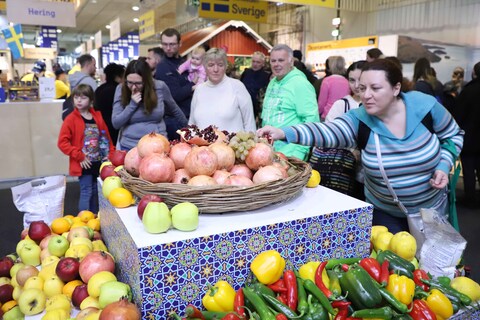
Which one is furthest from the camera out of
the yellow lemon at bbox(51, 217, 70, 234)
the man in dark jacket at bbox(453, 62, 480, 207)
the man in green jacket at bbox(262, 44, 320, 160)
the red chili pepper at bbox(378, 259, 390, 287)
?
the man in dark jacket at bbox(453, 62, 480, 207)

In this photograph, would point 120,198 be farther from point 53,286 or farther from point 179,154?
point 53,286

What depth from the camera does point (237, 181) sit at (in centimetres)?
157

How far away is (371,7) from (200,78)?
9584mm

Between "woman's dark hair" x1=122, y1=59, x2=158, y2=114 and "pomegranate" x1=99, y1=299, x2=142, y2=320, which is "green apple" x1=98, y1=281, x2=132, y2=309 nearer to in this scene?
"pomegranate" x1=99, y1=299, x2=142, y2=320

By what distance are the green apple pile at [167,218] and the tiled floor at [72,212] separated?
291cm

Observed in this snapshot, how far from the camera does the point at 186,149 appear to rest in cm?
174

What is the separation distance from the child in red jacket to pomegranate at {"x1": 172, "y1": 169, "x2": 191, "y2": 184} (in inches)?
103

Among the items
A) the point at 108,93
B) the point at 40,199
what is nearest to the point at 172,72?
the point at 108,93

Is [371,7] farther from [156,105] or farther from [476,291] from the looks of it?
[476,291]

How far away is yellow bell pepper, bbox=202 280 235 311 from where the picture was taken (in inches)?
53.0

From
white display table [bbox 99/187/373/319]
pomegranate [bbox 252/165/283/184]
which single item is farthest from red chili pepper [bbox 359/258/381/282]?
pomegranate [bbox 252/165/283/184]

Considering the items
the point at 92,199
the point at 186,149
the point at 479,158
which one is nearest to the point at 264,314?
the point at 186,149

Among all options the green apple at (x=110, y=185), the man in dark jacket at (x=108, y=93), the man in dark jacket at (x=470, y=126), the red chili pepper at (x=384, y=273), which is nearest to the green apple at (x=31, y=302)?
the green apple at (x=110, y=185)

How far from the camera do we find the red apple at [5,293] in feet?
6.07
